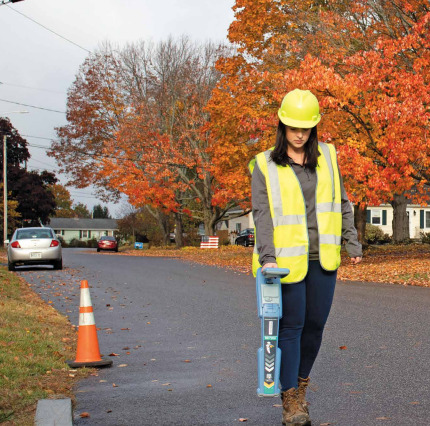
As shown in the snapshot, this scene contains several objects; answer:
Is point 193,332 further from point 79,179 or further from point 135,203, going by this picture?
point 79,179

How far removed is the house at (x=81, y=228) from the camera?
445 ft

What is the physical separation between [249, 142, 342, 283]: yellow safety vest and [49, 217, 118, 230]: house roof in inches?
5146

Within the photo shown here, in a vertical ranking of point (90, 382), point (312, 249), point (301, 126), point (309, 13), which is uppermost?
point (309, 13)

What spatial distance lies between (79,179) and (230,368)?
46516 millimetres

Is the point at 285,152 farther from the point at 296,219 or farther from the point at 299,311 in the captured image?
the point at 299,311

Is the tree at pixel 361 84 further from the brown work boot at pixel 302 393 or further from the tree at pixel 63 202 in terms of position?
the tree at pixel 63 202

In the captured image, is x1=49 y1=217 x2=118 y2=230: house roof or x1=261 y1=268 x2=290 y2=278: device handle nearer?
x1=261 y1=268 x2=290 y2=278: device handle

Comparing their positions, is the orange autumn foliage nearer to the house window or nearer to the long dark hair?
the long dark hair

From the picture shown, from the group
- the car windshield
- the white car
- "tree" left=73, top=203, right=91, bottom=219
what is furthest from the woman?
"tree" left=73, top=203, right=91, bottom=219

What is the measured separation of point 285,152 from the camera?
4.81 m

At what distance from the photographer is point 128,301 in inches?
572

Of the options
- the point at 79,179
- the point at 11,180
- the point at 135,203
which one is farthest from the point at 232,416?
the point at 11,180

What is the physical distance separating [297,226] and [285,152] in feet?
1.58

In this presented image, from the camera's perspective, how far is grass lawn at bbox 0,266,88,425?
5.65m
